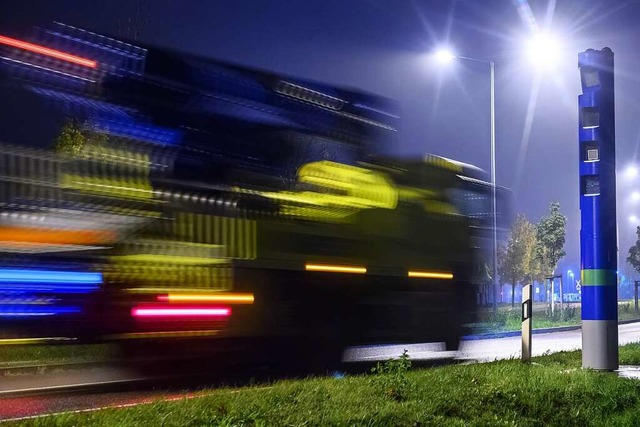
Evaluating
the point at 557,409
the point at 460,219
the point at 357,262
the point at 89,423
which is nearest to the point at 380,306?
the point at 357,262

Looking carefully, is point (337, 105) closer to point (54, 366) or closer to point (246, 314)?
point (246, 314)

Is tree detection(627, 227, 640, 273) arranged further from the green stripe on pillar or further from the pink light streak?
the pink light streak

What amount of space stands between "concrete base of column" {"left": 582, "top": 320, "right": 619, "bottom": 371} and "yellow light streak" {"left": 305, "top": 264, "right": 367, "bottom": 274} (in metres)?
3.42

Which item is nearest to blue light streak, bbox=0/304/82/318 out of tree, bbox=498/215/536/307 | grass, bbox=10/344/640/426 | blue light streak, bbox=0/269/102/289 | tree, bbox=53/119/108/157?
blue light streak, bbox=0/269/102/289

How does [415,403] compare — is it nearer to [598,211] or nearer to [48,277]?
[48,277]

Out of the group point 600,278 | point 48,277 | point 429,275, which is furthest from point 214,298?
point 600,278

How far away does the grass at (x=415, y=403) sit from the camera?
219 inches

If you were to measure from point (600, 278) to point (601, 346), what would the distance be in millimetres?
1003

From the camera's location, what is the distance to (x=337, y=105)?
1049 cm

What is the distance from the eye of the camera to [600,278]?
10.9 meters

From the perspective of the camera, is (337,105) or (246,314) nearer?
(246,314)

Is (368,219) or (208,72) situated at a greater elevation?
(208,72)

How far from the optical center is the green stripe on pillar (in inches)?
429

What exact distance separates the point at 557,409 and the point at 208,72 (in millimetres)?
5348
